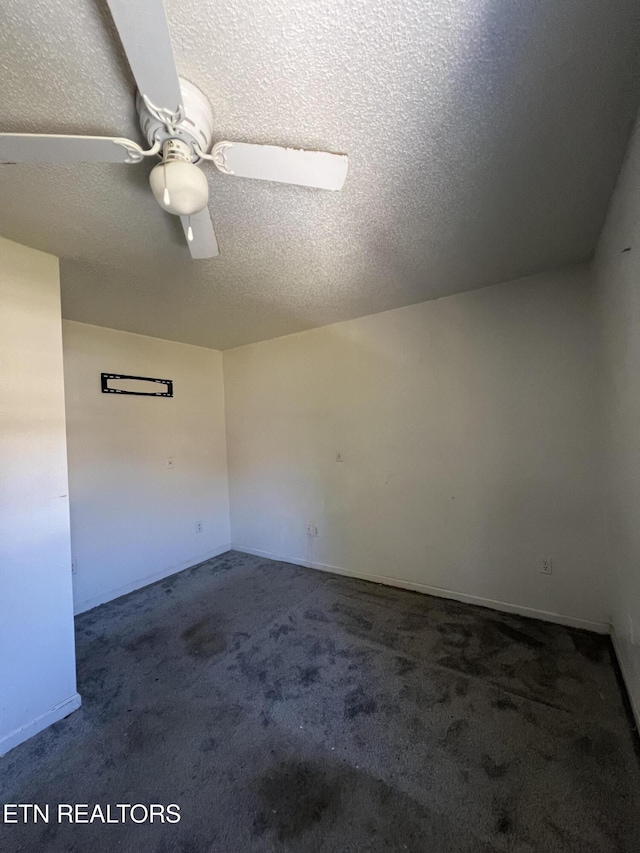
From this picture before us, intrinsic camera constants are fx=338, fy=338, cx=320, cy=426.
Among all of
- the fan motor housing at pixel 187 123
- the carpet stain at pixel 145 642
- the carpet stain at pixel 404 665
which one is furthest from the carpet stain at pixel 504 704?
the fan motor housing at pixel 187 123

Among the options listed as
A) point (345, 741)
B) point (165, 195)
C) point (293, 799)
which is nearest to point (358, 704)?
point (345, 741)

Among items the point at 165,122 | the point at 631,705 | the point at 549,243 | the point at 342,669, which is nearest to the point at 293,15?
the point at 165,122

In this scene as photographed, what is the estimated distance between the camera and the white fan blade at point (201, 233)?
126 cm

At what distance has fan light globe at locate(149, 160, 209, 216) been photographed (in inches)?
39.8

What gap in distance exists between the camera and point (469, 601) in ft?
8.32

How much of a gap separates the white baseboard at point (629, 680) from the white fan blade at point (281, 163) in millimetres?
2359

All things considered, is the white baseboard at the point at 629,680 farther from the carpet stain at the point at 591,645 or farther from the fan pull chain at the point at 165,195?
the fan pull chain at the point at 165,195

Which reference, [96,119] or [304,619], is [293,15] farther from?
[304,619]

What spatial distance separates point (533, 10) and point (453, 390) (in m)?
1.97

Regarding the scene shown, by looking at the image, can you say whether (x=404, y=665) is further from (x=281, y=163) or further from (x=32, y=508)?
(x=281, y=163)

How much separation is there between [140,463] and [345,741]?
2.67m

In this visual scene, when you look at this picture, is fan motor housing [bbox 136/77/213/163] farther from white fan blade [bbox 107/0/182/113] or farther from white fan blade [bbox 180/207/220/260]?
white fan blade [bbox 180/207/220/260]

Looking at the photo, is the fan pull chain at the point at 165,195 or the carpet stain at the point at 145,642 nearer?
the fan pull chain at the point at 165,195

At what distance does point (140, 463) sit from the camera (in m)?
3.16
